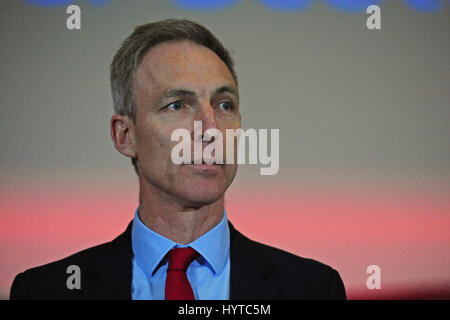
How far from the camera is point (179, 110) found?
206cm

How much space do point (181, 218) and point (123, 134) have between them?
1.19ft

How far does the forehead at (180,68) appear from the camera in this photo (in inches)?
80.8

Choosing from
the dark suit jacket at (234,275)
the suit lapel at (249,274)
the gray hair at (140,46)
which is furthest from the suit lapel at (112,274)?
the gray hair at (140,46)

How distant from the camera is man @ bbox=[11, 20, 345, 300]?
6.73ft

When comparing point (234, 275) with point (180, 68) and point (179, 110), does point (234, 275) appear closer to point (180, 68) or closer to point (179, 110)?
point (179, 110)

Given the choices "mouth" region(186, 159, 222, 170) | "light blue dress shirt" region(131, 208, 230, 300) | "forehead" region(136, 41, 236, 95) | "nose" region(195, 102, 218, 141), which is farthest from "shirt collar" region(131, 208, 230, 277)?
"forehead" region(136, 41, 236, 95)

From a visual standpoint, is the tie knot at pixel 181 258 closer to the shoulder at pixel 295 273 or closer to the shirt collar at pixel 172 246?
the shirt collar at pixel 172 246

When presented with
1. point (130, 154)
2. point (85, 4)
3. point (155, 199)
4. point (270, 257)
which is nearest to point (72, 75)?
point (85, 4)

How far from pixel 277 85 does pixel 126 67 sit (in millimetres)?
597

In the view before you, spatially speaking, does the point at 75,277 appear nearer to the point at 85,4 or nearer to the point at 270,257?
the point at 270,257

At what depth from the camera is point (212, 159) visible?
2.04 m

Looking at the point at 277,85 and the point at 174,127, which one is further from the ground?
the point at 277,85

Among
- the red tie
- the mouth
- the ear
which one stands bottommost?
the red tie

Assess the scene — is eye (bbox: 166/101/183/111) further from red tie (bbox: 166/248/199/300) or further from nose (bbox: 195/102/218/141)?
red tie (bbox: 166/248/199/300)
